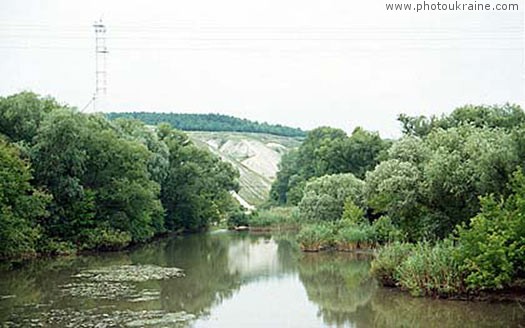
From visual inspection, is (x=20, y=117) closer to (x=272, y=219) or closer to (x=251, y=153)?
(x=272, y=219)

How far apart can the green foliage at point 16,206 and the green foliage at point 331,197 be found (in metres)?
16.4

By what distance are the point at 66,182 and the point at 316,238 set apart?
13123mm

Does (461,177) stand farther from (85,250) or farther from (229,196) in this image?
(229,196)

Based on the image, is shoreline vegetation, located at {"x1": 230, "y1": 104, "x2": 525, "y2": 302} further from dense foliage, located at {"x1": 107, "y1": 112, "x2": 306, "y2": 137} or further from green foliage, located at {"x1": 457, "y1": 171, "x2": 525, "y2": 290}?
dense foliage, located at {"x1": 107, "y1": 112, "x2": 306, "y2": 137}

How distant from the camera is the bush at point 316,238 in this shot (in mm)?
36156

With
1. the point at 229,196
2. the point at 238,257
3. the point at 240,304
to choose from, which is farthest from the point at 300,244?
the point at 229,196

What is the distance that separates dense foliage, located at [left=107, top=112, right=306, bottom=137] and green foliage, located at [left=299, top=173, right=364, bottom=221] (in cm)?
9155

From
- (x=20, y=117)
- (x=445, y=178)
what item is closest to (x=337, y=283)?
(x=445, y=178)

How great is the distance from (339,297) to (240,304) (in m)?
3.46

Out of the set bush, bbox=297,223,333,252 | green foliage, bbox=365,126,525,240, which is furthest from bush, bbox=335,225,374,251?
green foliage, bbox=365,126,525,240

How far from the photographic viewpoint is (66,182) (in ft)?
117

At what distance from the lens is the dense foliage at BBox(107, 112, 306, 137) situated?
447 ft

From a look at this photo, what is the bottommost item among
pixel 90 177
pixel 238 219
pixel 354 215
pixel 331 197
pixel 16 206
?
pixel 238 219

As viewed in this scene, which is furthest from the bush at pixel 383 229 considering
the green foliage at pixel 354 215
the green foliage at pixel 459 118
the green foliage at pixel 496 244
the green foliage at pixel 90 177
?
the green foliage at pixel 496 244
